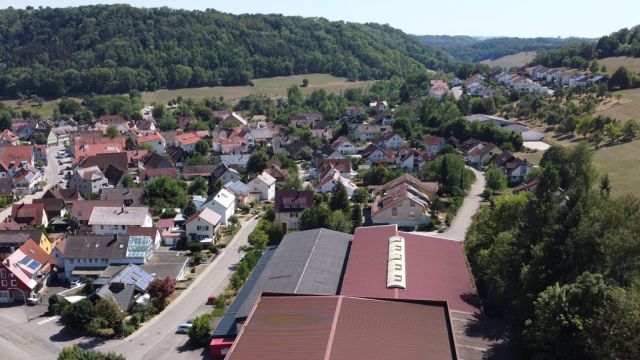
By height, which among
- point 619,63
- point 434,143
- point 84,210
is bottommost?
point 84,210

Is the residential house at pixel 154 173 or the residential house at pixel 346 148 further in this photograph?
the residential house at pixel 346 148

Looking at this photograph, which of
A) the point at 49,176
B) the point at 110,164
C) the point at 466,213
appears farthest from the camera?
the point at 49,176

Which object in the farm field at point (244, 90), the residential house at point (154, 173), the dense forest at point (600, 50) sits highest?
the dense forest at point (600, 50)

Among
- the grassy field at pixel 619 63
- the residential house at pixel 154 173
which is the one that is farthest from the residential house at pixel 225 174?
the grassy field at pixel 619 63

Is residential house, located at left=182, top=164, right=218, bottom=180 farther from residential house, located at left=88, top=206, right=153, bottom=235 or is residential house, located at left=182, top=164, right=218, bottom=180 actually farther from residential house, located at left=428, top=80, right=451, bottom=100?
residential house, located at left=428, top=80, right=451, bottom=100

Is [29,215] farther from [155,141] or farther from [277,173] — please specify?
[155,141]

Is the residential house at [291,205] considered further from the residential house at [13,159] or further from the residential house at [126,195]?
the residential house at [13,159]

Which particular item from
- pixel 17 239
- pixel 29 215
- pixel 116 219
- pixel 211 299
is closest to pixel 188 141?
pixel 29 215
